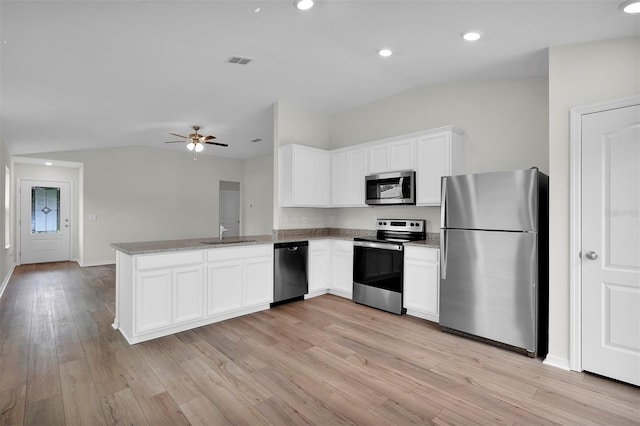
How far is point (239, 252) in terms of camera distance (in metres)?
3.75

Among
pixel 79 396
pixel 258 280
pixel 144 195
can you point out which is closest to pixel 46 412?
pixel 79 396

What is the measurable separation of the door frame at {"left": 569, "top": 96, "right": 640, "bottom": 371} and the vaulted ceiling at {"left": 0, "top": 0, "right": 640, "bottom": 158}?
2.32 feet

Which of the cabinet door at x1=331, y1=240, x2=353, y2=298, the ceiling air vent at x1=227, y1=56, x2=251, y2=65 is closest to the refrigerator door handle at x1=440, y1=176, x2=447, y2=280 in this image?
the cabinet door at x1=331, y1=240, x2=353, y2=298

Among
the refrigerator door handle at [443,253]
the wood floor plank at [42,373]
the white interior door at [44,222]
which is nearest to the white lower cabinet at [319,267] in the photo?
the refrigerator door handle at [443,253]

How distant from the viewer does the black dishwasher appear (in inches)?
163

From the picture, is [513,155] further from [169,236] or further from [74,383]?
[169,236]

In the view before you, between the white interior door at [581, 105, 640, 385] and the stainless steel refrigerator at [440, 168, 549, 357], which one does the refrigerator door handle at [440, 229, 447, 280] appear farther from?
the white interior door at [581, 105, 640, 385]

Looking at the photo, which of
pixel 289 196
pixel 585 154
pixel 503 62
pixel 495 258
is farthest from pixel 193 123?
pixel 585 154

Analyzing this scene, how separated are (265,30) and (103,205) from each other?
6369mm

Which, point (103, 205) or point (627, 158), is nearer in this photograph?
point (627, 158)

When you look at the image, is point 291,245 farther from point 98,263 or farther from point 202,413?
point 98,263

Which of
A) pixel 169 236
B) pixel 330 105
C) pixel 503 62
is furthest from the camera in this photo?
pixel 169 236

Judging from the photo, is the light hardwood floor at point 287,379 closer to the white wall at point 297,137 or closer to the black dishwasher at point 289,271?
the black dishwasher at point 289,271

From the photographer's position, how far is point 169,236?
8.01 metres
